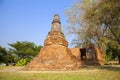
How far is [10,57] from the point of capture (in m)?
43.6

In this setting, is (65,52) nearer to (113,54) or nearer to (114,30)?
(114,30)

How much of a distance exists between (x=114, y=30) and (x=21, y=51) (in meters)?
34.1

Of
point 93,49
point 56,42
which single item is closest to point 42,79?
point 56,42

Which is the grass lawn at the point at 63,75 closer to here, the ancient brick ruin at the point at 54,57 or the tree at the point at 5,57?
the ancient brick ruin at the point at 54,57

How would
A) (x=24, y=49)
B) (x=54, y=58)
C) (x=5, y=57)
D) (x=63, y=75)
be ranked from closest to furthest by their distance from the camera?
(x=63, y=75), (x=54, y=58), (x=5, y=57), (x=24, y=49)

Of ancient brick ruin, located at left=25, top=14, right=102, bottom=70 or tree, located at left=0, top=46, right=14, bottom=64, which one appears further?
tree, located at left=0, top=46, right=14, bottom=64

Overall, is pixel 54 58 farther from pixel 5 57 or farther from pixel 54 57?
pixel 5 57

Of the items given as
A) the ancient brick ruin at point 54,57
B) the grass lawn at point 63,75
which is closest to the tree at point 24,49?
the ancient brick ruin at point 54,57

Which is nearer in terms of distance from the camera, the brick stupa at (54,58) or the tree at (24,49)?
the brick stupa at (54,58)

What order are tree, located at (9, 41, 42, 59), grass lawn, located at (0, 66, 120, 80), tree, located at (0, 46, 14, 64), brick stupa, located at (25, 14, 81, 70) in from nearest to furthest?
grass lawn, located at (0, 66, 120, 80), brick stupa, located at (25, 14, 81, 70), tree, located at (0, 46, 14, 64), tree, located at (9, 41, 42, 59)

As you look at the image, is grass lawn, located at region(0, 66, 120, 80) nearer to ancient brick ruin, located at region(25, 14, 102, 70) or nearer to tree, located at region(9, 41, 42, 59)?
ancient brick ruin, located at region(25, 14, 102, 70)

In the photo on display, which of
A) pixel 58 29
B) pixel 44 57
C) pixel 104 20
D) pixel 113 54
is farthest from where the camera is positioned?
pixel 113 54

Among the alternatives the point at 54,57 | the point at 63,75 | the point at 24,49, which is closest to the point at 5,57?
the point at 24,49

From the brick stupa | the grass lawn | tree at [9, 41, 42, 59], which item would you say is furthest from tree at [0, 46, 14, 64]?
the grass lawn
